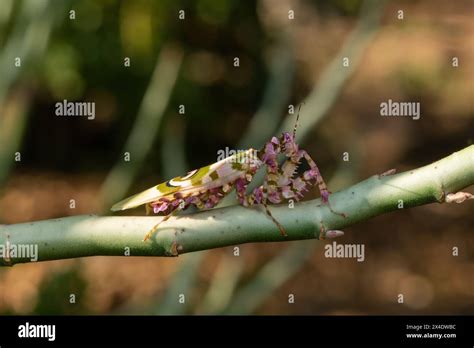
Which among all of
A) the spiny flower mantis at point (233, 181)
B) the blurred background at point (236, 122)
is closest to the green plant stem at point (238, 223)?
the spiny flower mantis at point (233, 181)

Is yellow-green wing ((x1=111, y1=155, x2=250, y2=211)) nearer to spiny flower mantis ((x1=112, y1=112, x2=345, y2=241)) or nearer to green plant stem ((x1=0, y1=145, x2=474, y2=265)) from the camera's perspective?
spiny flower mantis ((x1=112, y1=112, x2=345, y2=241))

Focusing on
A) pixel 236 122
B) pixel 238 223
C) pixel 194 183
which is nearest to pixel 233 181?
pixel 194 183

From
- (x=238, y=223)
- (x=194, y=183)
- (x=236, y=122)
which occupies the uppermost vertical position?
(x=236, y=122)

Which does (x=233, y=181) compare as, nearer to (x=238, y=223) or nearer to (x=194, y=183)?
(x=194, y=183)

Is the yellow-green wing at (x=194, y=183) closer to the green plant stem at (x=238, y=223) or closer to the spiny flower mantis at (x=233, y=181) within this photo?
the spiny flower mantis at (x=233, y=181)

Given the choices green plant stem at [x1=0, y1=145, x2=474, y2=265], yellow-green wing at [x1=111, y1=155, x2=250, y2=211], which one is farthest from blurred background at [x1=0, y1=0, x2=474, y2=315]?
green plant stem at [x1=0, y1=145, x2=474, y2=265]
